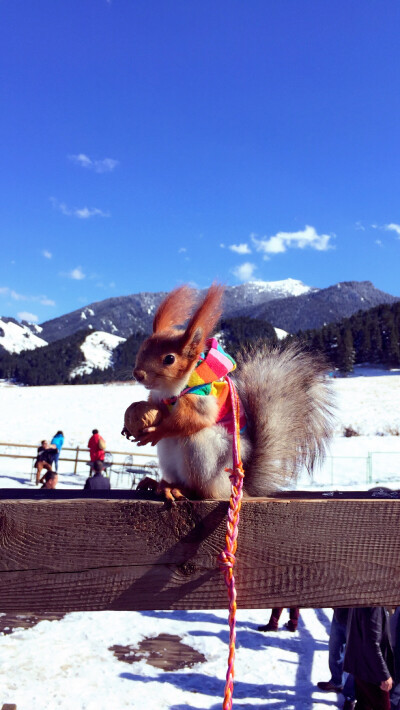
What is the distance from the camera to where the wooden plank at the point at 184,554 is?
1114 mm

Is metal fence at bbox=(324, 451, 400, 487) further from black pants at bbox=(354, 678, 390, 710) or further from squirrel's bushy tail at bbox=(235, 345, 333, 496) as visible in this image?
squirrel's bushy tail at bbox=(235, 345, 333, 496)

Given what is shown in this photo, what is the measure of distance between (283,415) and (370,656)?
2724 mm

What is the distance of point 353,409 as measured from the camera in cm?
2197

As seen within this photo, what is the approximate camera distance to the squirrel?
1.33 meters

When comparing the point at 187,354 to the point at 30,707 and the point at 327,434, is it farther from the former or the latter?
the point at 30,707

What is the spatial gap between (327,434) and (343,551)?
0.41 meters

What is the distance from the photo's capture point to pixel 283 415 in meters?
1.45

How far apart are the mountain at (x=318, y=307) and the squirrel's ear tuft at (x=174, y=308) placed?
12969 cm

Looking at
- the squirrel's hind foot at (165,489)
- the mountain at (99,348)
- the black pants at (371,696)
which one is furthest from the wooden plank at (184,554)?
the mountain at (99,348)

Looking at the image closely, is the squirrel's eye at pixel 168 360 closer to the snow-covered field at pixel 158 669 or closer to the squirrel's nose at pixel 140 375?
the squirrel's nose at pixel 140 375

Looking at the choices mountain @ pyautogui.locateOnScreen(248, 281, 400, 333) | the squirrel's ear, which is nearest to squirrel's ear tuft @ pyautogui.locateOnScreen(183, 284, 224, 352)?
the squirrel's ear

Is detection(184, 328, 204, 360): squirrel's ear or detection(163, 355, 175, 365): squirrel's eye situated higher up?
detection(184, 328, 204, 360): squirrel's ear

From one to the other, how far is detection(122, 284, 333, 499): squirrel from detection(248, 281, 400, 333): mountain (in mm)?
129633

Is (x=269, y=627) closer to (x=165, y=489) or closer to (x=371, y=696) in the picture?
(x=371, y=696)
